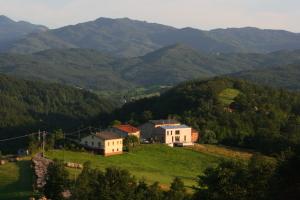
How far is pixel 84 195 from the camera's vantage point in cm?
3003

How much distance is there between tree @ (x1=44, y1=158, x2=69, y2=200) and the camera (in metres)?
32.4

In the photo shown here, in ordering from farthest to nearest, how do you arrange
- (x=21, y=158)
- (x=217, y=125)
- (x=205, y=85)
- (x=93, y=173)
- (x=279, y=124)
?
(x=205, y=85), (x=279, y=124), (x=217, y=125), (x=21, y=158), (x=93, y=173)

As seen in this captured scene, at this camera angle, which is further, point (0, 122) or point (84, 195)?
point (0, 122)

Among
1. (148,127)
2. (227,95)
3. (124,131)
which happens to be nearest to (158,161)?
(124,131)

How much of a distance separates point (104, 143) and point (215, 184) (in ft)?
96.7

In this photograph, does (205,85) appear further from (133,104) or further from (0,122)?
(0,122)

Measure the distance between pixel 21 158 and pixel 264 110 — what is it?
7852 cm

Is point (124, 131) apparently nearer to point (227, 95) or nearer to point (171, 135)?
point (171, 135)

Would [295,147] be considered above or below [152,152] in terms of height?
above

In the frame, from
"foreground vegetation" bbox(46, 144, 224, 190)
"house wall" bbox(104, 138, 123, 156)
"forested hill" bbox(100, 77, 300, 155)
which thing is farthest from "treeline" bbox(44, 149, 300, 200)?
"forested hill" bbox(100, 77, 300, 155)

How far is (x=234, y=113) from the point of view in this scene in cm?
10469

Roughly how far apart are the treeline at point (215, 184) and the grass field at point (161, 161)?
5767 mm

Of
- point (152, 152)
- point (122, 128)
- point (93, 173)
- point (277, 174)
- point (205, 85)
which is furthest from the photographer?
point (205, 85)

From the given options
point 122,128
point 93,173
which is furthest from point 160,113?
point 93,173
